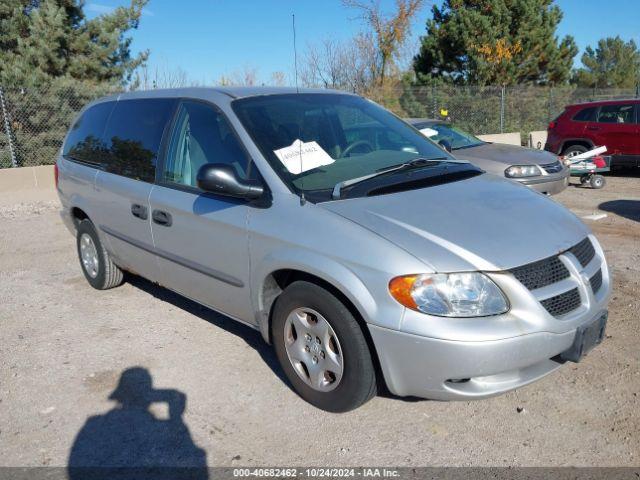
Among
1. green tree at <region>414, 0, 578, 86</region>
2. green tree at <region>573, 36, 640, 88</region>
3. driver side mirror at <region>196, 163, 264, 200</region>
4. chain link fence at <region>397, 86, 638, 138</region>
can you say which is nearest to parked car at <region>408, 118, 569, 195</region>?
driver side mirror at <region>196, 163, 264, 200</region>

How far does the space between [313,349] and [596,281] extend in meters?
1.63

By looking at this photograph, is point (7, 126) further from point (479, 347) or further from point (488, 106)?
point (488, 106)

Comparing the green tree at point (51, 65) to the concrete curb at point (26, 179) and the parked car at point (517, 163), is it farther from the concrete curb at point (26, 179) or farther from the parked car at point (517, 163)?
the parked car at point (517, 163)

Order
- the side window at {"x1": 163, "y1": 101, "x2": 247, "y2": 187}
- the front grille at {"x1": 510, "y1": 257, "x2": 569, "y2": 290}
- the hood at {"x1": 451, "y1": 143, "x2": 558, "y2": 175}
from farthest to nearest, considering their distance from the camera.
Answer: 1. the hood at {"x1": 451, "y1": 143, "x2": 558, "y2": 175}
2. the side window at {"x1": 163, "y1": 101, "x2": 247, "y2": 187}
3. the front grille at {"x1": 510, "y1": 257, "x2": 569, "y2": 290}

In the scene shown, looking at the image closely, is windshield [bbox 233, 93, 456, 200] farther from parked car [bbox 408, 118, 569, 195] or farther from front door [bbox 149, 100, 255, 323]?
parked car [bbox 408, 118, 569, 195]

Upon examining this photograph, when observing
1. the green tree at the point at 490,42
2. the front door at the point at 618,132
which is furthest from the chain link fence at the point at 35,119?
the green tree at the point at 490,42

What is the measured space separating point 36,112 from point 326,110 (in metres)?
10.5

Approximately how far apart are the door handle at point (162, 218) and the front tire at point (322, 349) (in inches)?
45.4

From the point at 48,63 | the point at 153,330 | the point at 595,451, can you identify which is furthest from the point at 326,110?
the point at 48,63

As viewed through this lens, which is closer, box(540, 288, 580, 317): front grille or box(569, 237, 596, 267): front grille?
box(540, 288, 580, 317): front grille

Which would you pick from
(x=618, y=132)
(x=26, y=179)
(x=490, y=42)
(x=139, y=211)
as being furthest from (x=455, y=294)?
(x=490, y=42)

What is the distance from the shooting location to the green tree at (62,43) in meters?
14.9

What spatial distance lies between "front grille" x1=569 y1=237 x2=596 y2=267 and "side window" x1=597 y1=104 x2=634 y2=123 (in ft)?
33.9

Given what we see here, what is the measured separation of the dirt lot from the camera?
2902 mm
